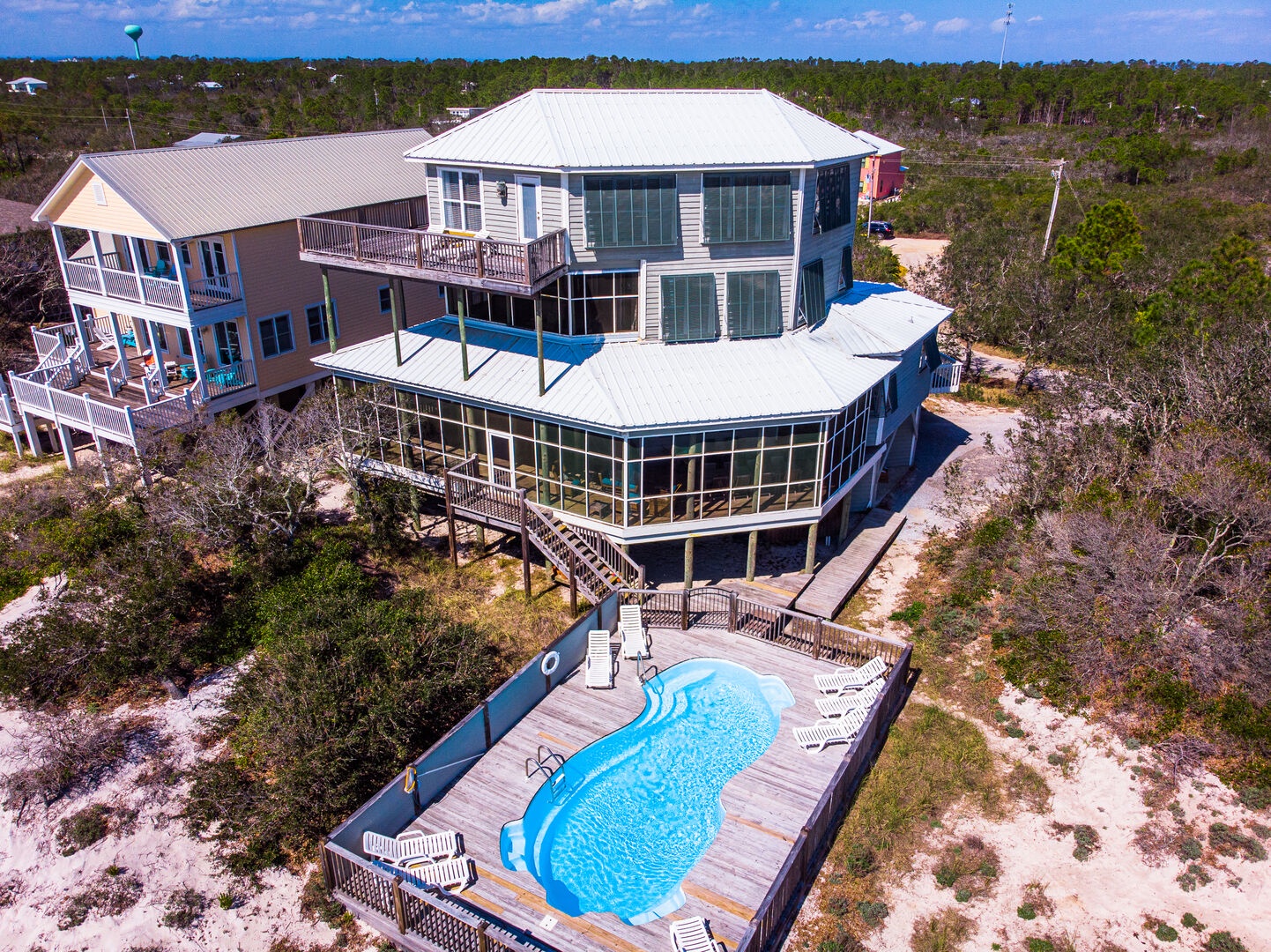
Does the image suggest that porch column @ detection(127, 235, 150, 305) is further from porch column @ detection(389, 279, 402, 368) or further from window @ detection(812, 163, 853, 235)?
window @ detection(812, 163, 853, 235)

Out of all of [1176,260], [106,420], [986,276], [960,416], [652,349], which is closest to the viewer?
[652,349]

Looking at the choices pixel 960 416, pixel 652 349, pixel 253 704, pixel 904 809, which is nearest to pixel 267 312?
pixel 652 349

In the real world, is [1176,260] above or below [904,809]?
above

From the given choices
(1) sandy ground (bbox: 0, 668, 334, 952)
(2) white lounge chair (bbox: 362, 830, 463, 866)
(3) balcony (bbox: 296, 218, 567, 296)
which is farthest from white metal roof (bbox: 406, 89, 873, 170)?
(1) sandy ground (bbox: 0, 668, 334, 952)

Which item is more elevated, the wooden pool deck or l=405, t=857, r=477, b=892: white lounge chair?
l=405, t=857, r=477, b=892: white lounge chair

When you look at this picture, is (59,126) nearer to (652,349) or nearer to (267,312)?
(267,312)

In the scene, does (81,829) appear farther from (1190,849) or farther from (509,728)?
(1190,849)

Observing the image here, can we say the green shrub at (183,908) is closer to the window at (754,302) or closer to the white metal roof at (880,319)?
the window at (754,302)

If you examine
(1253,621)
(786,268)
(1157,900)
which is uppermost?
(786,268)
